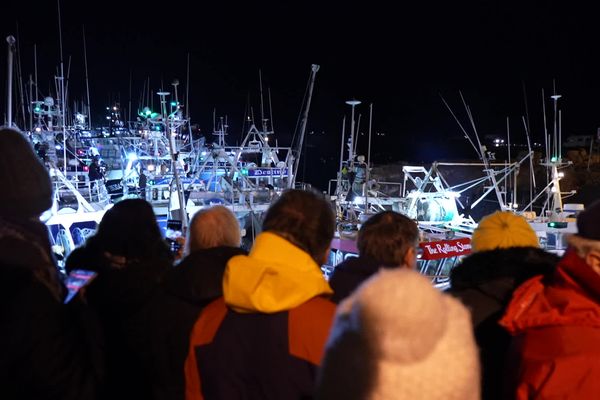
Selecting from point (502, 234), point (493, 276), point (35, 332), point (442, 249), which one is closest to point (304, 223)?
point (493, 276)

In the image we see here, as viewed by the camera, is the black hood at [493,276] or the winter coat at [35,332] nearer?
the winter coat at [35,332]

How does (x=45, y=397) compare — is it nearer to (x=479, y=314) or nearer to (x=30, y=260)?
(x=30, y=260)

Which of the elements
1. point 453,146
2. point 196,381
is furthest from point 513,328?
point 453,146

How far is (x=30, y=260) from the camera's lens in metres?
1.69

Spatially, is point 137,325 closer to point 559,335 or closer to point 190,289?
point 190,289

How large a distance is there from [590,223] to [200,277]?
1597 millimetres

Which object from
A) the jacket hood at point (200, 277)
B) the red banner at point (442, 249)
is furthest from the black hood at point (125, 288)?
the red banner at point (442, 249)

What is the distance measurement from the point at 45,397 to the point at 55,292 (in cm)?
33

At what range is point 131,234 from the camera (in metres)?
2.62

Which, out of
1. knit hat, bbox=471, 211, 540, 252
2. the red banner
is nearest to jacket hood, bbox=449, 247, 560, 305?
knit hat, bbox=471, 211, 540, 252

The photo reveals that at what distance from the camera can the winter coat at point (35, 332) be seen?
1.52m

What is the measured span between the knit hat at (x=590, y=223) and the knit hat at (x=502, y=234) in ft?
2.61

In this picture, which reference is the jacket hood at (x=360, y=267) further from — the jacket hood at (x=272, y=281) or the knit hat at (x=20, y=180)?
the knit hat at (x=20, y=180)

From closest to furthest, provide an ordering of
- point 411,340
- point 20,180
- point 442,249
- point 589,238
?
1. point 411,340
2. point 589,238
3. point 20,180
4. point 442,249
